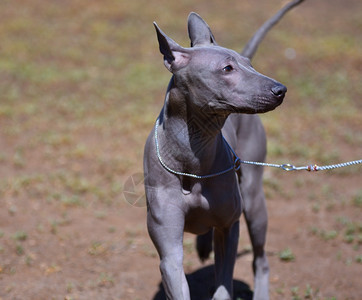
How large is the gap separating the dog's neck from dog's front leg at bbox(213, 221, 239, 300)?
0.56 meters

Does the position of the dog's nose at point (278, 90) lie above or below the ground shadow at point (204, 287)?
above

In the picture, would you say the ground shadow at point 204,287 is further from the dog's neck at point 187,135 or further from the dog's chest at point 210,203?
the dog's neck at point 187,135

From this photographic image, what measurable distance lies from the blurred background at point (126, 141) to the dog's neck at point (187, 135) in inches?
19.0

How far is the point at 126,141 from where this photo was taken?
8.52 metres

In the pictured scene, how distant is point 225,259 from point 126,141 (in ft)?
16.4

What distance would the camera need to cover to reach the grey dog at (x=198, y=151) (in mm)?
3062

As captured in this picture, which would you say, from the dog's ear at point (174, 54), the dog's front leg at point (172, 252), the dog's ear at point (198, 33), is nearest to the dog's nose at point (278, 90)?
the dog's ear at point (174, 54)

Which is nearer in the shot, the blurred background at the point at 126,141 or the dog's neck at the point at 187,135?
the dog's neck at the point at 187,135

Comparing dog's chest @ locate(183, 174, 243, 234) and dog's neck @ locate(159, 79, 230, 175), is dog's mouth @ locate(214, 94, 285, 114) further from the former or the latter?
dog's chest @ locate(183, 174, 243, 234)

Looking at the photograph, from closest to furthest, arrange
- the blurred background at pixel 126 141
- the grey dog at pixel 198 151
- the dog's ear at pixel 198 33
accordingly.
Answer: the grey dog at pixel 198 151, the dog's ear at pixel 198 33, the blurred background at pixel 126 141

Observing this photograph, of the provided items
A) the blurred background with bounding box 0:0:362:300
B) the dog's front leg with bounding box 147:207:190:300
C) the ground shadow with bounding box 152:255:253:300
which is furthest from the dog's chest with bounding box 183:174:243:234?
the ground shadow with bounding box 152:255:253:300

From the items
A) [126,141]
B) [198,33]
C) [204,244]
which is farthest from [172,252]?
[126,141]

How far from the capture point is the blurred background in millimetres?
5215

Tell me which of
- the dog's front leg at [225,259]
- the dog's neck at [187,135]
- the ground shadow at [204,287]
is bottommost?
the ground shadow at [204,287]
